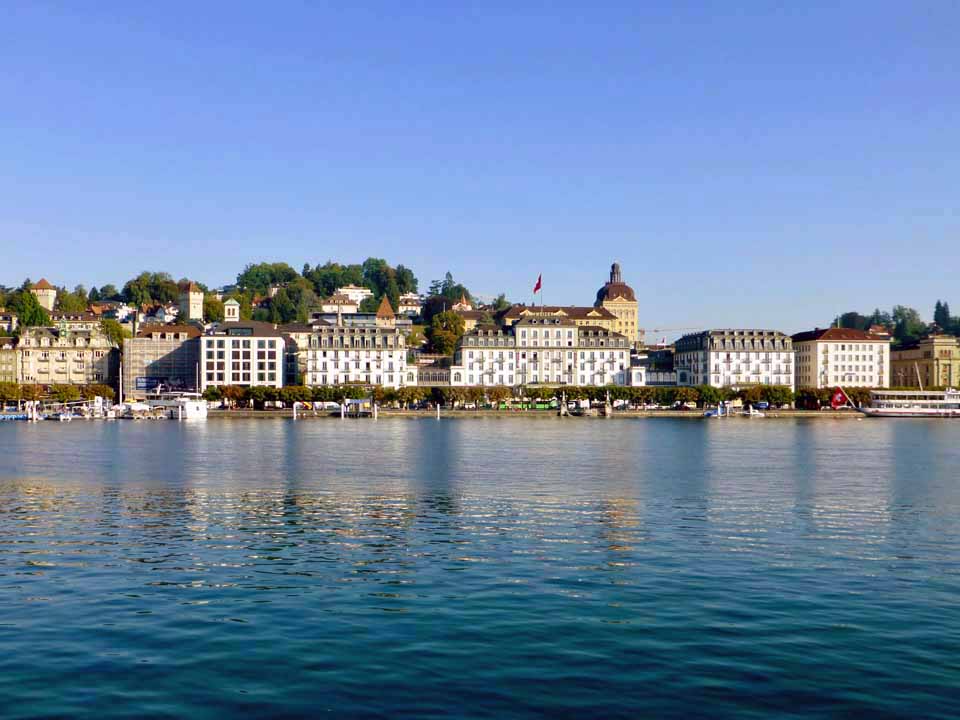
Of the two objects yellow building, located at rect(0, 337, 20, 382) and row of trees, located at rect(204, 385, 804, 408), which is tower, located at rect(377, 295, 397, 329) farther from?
yellow building, located at rect(0, 337, 20, 382)

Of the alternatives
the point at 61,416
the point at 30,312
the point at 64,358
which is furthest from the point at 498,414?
the point at 30,312

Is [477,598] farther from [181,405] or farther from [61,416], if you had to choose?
[61,416]

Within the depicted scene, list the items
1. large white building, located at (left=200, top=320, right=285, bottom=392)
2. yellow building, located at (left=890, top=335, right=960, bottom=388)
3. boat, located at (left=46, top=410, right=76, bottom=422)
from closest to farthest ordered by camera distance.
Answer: boat, located at (left=46, top=410, right=76, bottom=422) < large white building, located at (left=200, top=320, right=285, bottom=392) < yellow building, located at (left=890, top=335, right=960, bottom=388)

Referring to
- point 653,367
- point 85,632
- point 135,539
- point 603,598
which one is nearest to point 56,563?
point 135,539

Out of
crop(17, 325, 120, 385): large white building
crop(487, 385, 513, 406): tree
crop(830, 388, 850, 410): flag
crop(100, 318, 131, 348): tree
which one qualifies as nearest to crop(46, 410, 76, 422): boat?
crop(17, 325, 120, 385): large white building

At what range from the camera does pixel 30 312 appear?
176500mm

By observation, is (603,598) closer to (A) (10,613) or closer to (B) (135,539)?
(A) (10,613)

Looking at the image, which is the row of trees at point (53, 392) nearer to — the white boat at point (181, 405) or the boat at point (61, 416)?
the white boat at point (181, 405)

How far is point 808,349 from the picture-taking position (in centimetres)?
16900

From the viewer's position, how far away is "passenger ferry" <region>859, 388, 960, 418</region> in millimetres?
147375

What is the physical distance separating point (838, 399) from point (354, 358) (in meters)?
75.5

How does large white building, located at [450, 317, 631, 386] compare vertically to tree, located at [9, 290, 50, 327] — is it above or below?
below

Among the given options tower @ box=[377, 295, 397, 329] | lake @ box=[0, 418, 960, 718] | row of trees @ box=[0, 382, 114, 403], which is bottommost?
lake @ box=[0, 418, 960, 718]

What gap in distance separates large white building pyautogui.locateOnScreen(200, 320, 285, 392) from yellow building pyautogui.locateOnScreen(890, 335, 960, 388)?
372 feet
